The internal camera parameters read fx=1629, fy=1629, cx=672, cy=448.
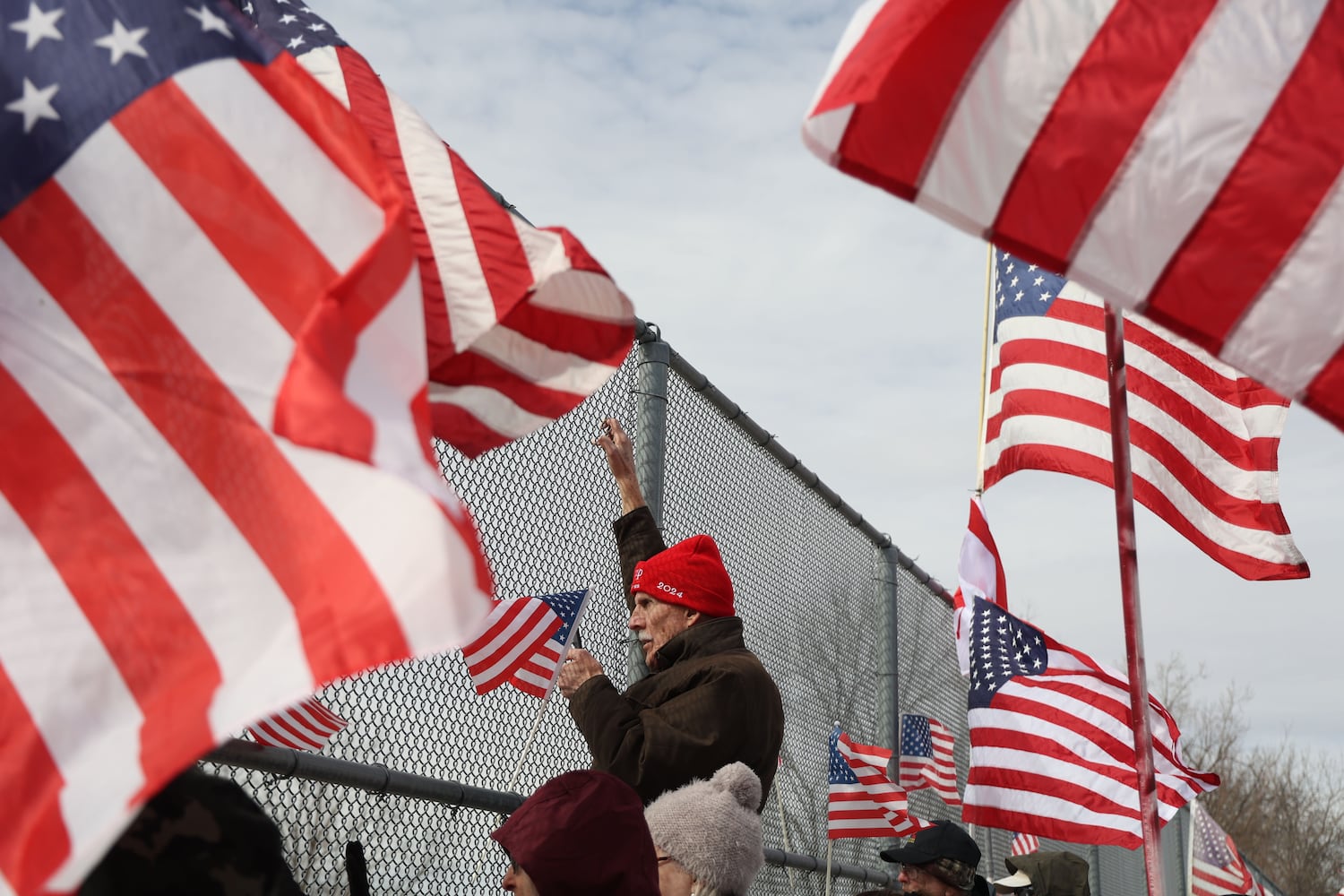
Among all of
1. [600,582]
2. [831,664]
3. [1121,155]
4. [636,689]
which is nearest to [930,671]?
[831,664]

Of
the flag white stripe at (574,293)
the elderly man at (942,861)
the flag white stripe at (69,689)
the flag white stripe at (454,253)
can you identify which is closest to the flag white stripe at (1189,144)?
the flag white stripe at (574,293)

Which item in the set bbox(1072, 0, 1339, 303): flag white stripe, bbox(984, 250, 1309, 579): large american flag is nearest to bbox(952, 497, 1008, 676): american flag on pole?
bbox(984, 250, 1309, 579): large american flag

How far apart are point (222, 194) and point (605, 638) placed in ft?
11.0

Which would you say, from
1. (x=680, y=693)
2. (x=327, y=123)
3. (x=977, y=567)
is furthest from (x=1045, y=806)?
(x=327, y=123)

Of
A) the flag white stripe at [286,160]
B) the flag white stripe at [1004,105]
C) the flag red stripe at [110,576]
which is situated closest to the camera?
→ the flag red stripe at [110,576]

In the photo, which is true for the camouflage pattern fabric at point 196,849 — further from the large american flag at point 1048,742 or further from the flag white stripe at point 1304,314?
the large american flag at point 1048,742

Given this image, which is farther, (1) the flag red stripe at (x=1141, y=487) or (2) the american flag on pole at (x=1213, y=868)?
(2) the american flag on pole at (x=1213, y=868)

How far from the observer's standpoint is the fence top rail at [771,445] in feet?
20.3

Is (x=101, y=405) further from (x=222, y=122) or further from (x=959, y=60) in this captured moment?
(x=959, y=60)

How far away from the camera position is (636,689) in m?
4.62

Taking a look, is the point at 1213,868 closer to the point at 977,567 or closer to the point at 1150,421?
the point at 977,567

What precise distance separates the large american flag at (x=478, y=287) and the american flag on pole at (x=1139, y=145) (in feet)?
2.53

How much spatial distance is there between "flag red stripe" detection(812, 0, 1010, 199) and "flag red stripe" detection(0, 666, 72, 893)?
1.49m

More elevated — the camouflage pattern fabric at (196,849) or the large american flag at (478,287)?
the large american flag at (478,287)
